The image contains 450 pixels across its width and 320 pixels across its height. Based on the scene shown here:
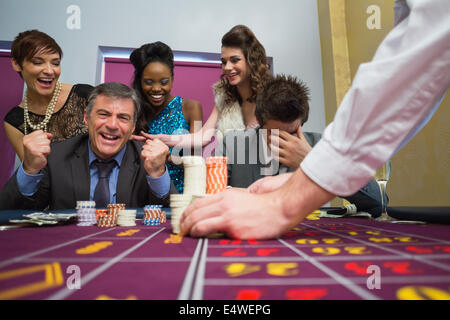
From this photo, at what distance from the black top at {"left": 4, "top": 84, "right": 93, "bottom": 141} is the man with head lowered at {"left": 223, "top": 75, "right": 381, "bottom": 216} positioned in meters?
1.44

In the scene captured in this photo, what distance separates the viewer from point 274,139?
221 cm

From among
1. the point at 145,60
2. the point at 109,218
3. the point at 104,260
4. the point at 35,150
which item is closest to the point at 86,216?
the point at 109,218

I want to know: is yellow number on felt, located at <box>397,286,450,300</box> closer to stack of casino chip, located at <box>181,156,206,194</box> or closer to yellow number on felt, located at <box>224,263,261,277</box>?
A: yellow number on felt, located at <box>224,263,261,277</box>

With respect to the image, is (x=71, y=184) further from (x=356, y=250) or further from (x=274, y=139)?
(x=356, y=250)

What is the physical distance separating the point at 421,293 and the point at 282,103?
1793 millimetres

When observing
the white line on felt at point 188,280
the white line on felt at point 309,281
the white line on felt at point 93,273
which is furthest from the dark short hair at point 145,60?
the white line on felt at point 309,281

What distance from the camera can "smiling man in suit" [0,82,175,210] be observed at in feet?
6.35

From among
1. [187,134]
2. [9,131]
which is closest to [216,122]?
[187,134]

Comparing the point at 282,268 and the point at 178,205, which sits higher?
the point at 178,205

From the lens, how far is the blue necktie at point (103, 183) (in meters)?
1.96

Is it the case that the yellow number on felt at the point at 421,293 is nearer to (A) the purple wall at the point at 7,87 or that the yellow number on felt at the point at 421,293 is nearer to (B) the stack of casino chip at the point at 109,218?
(B) the stack of casino chip at the point at 109,218

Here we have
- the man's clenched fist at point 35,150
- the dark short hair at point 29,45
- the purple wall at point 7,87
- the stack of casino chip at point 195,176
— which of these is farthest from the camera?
the purple wall at point 7,87

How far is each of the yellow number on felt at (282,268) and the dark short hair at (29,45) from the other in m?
2.86
